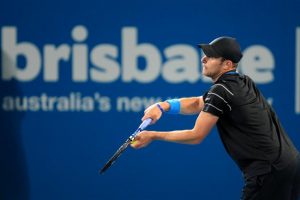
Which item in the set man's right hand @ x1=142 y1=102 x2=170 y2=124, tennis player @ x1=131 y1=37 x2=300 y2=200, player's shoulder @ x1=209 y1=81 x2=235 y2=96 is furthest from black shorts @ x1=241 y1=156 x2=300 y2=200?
man's right hand @ x1=142 y1=102 x2=170 y2=124

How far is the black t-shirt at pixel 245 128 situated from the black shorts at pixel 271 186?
0.11 ft

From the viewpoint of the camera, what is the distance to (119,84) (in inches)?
198

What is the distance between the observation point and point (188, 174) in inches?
201

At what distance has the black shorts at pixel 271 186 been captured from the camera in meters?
3.40

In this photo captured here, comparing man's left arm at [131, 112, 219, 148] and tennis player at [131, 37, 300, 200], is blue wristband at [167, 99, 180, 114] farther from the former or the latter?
man's left arm at [131, 112, 219, 148]

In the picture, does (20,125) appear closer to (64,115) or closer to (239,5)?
(64,115)

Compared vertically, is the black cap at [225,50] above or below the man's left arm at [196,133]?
above

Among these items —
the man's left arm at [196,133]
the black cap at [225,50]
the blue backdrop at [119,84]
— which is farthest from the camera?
the blue backdrop at [119,84]

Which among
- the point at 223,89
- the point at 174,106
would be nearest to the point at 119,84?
the point at 174,106

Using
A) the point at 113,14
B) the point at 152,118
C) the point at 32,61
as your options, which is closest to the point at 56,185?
the point at 32,61

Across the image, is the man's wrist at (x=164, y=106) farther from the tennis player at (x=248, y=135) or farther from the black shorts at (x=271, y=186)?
the black shorts at (x=271, y=186)

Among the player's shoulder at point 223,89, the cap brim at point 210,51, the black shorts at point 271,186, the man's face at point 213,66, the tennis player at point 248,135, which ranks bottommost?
the black shorts at point 271,186

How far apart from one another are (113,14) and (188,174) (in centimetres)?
140

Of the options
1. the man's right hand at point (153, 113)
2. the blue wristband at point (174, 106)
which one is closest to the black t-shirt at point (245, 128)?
the man's right hand at point (153, 113)
